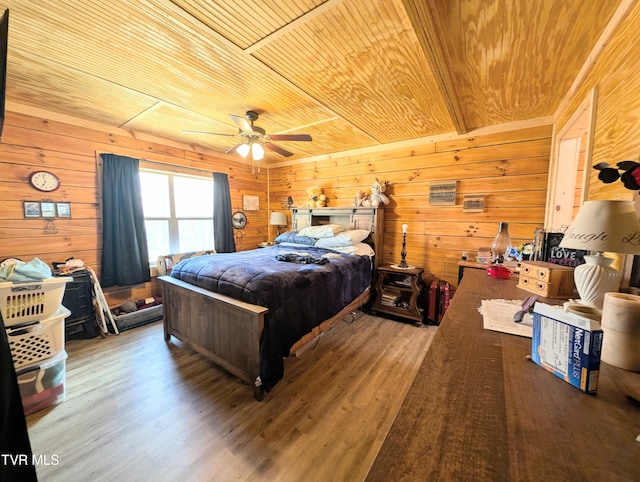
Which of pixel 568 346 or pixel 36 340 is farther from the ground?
pixel 568 346

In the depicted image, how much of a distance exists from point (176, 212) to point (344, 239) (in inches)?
102

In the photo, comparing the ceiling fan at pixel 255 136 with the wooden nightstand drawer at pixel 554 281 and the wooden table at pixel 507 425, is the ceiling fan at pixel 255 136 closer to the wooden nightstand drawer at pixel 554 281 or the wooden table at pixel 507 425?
the wooden nightstand drawer at pixel 554 281

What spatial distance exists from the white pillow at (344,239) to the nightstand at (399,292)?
506 mm

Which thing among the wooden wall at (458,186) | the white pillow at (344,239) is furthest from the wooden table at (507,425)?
the wooden wall at (458,186)

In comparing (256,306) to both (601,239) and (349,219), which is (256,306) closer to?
(601,239)

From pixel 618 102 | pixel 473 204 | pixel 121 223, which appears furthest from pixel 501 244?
pixel 121 223

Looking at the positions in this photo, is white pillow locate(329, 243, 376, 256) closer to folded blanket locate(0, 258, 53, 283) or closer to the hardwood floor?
the hardwood floor

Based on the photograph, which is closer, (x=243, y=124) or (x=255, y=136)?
(x=243, y=124)

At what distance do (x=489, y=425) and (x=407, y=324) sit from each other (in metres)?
2.76

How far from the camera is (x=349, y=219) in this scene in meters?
3.90

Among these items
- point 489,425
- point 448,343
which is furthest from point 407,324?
point 489,425

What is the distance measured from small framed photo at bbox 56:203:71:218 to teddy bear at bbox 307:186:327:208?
3.05 metres

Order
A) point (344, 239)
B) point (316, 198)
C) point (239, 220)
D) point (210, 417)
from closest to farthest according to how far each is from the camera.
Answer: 1. point (210, 417)
2. point (344, 239)
3. point (316, 198)
4. point (239, 220)

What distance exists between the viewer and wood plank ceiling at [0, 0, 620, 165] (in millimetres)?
1313
